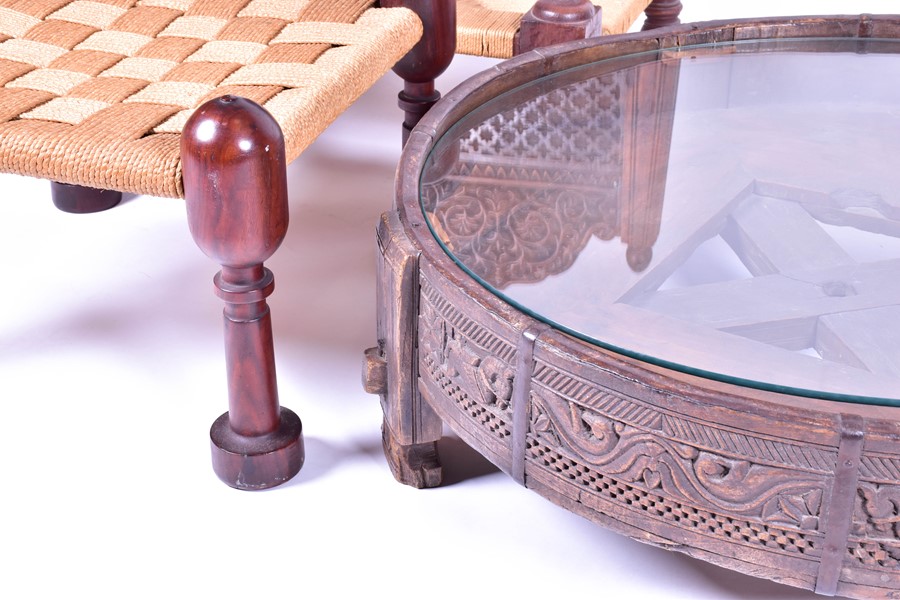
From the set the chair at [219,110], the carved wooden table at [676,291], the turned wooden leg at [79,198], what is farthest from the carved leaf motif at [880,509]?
the turned wooden leg at [79,198]

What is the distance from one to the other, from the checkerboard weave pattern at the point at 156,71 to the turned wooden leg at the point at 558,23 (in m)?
0.16

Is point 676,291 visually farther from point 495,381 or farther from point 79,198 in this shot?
point 79,198

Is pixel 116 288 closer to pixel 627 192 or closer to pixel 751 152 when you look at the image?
pixel 627 192

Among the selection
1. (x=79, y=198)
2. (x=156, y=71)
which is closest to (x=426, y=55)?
(x=156, y=71)

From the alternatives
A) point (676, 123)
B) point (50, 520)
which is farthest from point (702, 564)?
point (50, 520)

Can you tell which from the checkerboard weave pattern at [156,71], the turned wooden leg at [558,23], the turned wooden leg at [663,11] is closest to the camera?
the checkerboard weave pattern at [156,71]

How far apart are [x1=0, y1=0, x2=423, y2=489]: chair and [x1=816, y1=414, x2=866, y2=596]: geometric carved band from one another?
0.54 m

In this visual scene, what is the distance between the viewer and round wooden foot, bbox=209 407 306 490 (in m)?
1.31

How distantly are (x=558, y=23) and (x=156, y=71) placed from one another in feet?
1.65

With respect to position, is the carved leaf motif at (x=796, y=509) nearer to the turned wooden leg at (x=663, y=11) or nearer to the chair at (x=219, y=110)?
the chair at (x=219, y=110)

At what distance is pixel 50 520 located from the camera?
1.28 m

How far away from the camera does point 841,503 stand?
1006 mm

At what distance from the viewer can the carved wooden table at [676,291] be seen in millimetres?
1021

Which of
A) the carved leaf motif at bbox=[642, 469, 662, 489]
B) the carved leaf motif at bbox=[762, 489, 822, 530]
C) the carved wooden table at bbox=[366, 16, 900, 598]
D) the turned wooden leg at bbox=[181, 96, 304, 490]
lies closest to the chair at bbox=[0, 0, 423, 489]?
the turned wooden leg at bbox=[181, 96, 304, 490]
